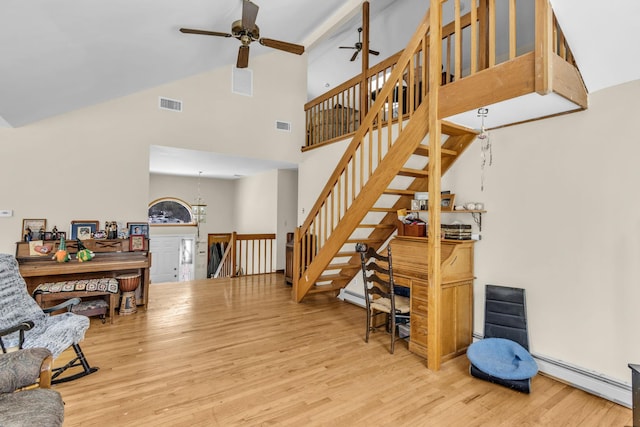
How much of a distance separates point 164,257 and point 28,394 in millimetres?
7960

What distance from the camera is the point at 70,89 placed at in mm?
3477

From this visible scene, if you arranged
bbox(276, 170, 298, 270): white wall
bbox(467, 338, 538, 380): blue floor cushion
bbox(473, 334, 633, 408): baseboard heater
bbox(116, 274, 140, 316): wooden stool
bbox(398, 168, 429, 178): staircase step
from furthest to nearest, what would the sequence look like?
1. bbox(276, 170, 298, 270): white wall
2. bbox(116, 274, 140, 316): wooden stool
3. bbox(398, 168, 429, 178): staircase step
4. bbox(467, 338, 538, 380): blue floor cushion
5. bbox(473, 334, 633, 408): baseboard heater

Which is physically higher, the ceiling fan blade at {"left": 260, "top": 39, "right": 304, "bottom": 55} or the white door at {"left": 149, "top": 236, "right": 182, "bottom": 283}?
the ceiling fan blade at {"left": 260, "top": 39, "right": 304, "bottom": 55}

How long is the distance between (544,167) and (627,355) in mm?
1577

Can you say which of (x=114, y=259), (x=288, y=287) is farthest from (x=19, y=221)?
(x=288, y=287)

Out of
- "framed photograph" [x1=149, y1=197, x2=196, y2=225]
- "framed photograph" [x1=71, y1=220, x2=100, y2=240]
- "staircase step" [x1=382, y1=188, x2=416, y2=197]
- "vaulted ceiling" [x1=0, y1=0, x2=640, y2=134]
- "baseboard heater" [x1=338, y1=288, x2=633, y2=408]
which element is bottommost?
"baseboard heater" [x1=338, y1=288, x2=633, y2=408]

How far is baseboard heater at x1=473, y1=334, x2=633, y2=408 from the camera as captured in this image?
2.35m

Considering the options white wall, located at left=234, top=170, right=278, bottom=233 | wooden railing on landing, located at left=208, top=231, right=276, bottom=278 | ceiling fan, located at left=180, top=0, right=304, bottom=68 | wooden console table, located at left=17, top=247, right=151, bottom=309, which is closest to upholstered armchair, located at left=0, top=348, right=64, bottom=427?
wooden console table, located at left=17, top=247, right=151, bottom=309

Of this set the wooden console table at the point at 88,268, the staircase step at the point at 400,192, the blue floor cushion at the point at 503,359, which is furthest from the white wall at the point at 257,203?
the blue floor cushion at the point at 503,359

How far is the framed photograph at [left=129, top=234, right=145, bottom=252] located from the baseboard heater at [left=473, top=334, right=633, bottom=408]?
5.11 meters

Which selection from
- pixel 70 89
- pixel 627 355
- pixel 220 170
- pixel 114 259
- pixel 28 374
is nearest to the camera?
pixel 28 374

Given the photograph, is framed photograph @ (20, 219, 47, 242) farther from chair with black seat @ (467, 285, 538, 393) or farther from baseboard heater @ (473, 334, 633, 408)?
baseboard heater @ (473, 334, 633, 408)

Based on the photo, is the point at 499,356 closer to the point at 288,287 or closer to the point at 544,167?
the point at 544,167

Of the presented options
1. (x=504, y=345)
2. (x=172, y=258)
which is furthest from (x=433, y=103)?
(x=172, y=258)
